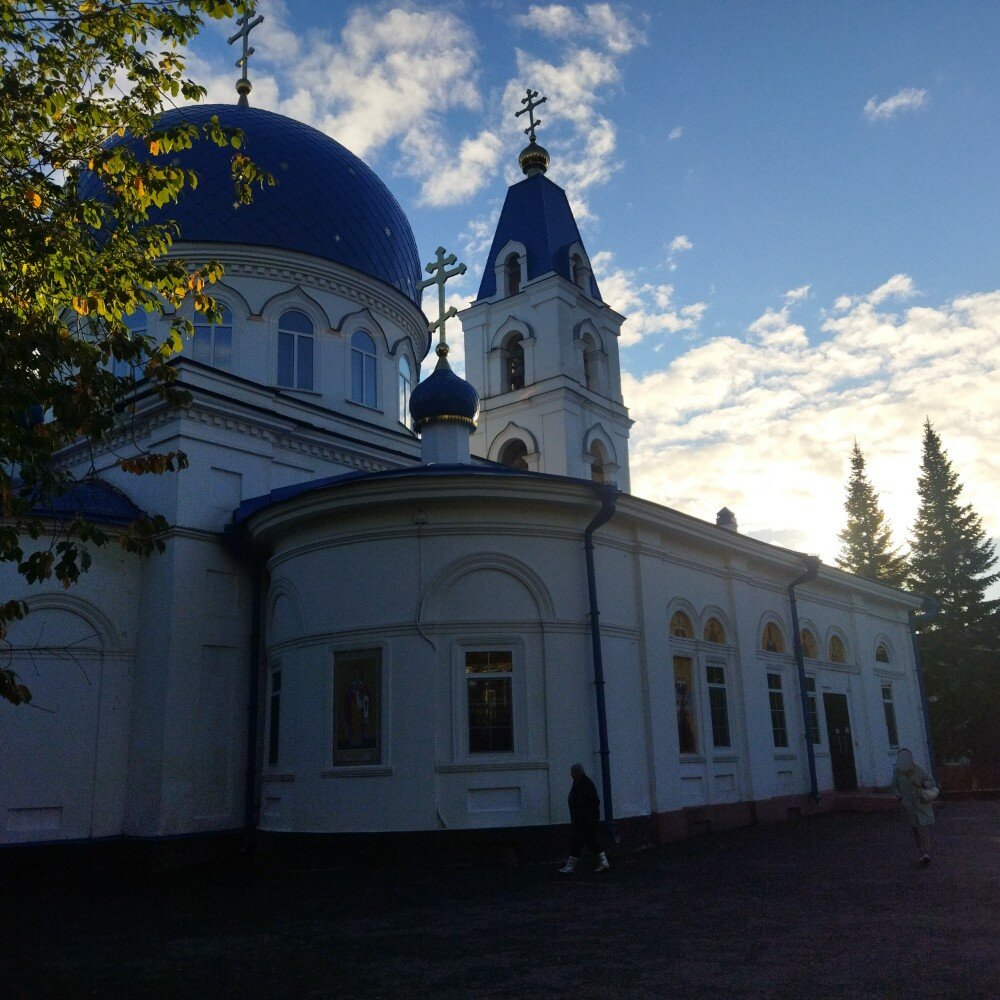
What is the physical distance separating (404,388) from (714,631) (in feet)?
25.4

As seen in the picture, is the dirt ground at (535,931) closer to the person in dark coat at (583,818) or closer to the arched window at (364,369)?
the person in dark coat at (583,818)

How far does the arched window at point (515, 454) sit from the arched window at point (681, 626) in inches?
332

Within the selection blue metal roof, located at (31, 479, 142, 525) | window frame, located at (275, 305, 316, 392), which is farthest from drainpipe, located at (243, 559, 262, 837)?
window frame, located at (275, 305, 316, 392)

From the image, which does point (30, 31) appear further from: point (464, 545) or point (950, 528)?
point (950, 528)

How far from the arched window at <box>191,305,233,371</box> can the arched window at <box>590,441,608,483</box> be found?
904 centimetres

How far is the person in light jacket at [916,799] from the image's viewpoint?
995cm

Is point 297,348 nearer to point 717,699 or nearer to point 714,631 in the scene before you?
point 714,631

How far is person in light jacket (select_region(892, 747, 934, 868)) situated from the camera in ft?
32.6

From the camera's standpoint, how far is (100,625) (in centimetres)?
1312

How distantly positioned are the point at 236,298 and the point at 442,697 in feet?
29.2

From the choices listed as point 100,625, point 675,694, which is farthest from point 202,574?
point 675,694

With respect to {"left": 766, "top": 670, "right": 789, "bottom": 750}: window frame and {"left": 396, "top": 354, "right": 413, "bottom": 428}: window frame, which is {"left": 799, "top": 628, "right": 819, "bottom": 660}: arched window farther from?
{"left": 396, "top": 354, "right": 413, "bottom": 428}: window frame

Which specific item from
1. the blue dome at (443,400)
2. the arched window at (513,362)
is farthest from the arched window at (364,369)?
the arched window at (513,362)

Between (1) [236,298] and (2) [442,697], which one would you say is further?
(1) [236,298]
